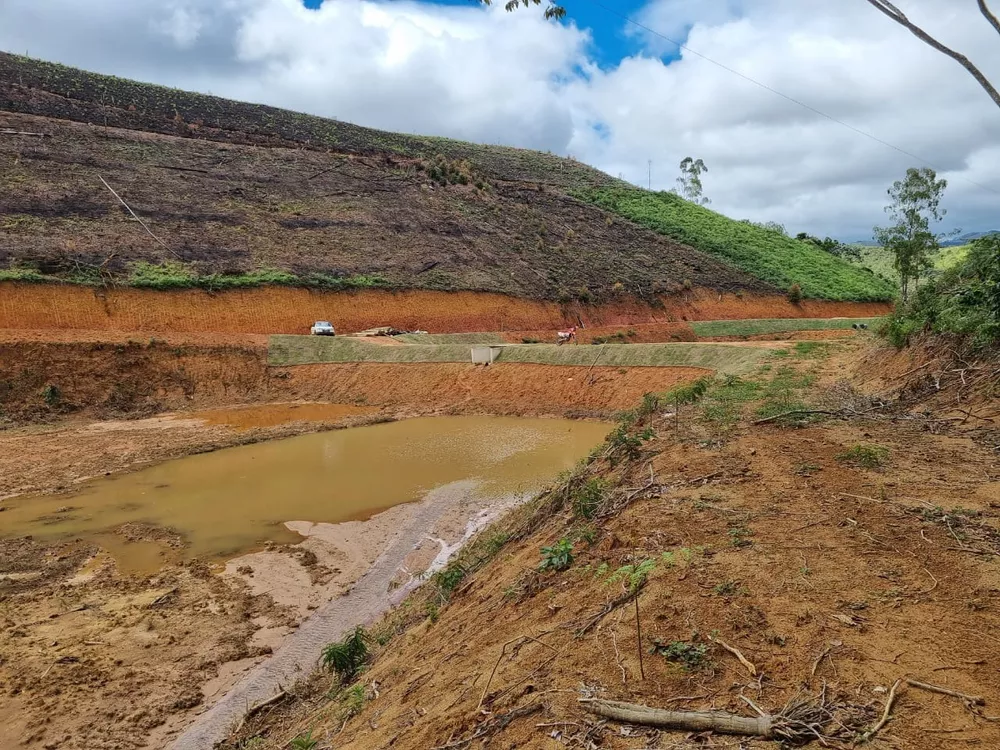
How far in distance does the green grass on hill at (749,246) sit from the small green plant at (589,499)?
160 ft

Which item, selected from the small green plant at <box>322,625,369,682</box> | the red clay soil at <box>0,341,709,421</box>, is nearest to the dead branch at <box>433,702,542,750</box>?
the small green plant at <box>322,625,369,682</box>

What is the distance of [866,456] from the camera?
7246mm

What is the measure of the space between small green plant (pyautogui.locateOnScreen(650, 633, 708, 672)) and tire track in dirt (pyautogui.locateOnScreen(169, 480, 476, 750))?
502cm

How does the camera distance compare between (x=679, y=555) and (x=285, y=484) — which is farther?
(x=285, y=484)

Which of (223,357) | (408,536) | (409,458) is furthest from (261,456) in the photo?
(223,357)

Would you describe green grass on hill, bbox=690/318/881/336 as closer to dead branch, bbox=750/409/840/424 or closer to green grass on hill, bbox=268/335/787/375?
green grass on hill, bbox=268/335/787/375

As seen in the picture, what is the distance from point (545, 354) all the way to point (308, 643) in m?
19.4

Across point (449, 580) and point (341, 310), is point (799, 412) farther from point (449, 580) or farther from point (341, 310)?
point (341, 310)

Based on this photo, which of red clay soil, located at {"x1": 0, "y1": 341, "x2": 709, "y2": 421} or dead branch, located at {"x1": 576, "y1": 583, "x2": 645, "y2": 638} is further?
red clay soil, located at {"x1": 0, "y1": 341, "x2": 709, "y2": 421}

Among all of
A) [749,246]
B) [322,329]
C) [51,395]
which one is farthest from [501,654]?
[749,246]

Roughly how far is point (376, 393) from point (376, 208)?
2254 centimetres

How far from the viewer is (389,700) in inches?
208

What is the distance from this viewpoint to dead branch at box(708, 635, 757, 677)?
12.1ft

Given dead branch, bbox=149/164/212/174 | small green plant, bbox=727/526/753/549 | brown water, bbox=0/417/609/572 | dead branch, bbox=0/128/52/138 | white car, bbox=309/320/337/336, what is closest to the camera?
small green plant, bbox=727/526/753/549
